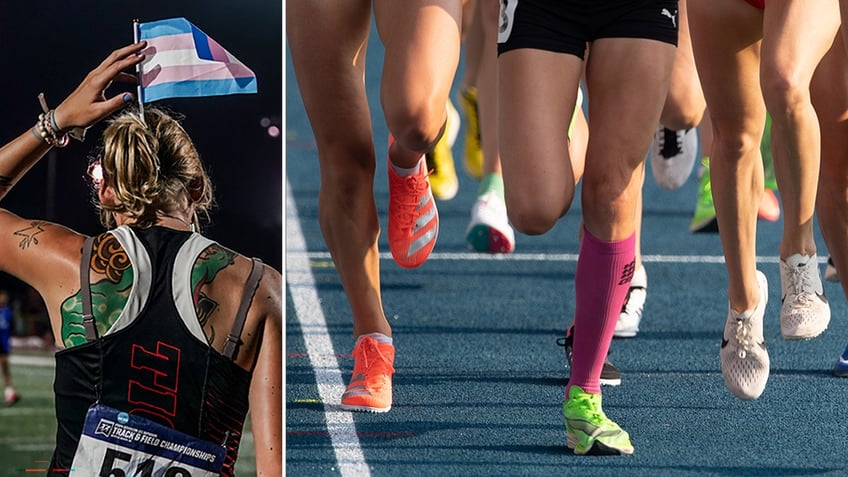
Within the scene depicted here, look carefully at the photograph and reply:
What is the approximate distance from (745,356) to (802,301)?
1.55 ft

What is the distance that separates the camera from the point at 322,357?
5.61 meters

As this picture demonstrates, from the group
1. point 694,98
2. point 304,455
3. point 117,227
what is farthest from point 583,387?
point 694,98

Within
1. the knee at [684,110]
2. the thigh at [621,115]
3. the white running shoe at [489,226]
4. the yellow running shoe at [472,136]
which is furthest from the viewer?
the yellow running shoe at [472,136]

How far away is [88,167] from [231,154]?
1.14 feet

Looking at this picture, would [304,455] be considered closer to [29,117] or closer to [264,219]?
[264,219]

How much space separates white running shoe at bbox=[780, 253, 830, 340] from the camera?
506 cm

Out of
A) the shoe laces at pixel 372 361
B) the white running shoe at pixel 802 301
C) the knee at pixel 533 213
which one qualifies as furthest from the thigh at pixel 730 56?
the shoe laces at pixel 372 361

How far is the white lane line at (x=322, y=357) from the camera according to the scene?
4.36 m

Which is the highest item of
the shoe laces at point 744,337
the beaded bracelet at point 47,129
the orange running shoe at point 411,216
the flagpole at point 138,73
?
the flagpole at point 138,73

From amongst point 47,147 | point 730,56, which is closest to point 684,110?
point 730,56

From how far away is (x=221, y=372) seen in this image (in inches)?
136

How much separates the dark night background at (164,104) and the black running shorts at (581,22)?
91 centimetres

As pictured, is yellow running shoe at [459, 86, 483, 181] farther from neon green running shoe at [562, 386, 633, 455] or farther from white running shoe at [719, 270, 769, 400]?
neon green running shoe at [562, 386, 633, 455]

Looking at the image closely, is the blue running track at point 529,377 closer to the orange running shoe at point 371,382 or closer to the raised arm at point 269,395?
the orange running shoe at point 371,382
